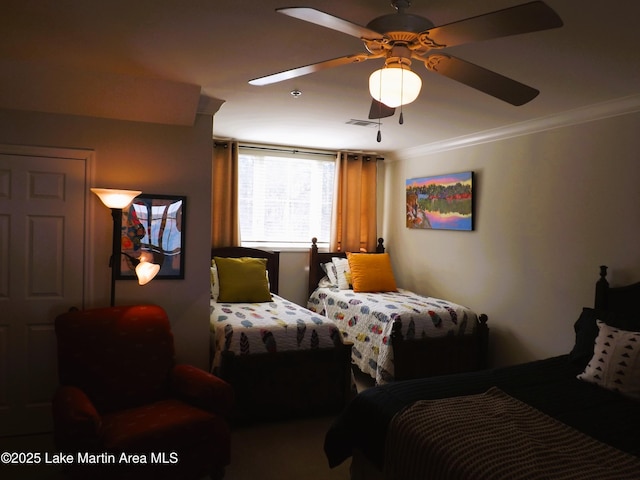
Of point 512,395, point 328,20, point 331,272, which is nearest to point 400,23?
point 328,20

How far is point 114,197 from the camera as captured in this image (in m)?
2.86

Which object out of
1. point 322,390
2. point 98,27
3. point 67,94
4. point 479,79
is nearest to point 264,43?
point 98,27

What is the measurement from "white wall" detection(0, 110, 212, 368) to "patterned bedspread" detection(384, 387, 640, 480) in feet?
5.89

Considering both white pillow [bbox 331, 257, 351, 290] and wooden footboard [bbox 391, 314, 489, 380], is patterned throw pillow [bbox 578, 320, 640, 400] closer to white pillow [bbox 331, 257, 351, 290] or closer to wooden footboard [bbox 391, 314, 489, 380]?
wooden footboard [bbox 391, 314, 489, 380]

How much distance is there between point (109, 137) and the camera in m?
3.17

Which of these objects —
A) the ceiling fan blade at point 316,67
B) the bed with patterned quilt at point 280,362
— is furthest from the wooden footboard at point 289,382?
the ceiling fan blade at point 316,67

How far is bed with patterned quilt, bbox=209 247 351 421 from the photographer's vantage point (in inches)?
128

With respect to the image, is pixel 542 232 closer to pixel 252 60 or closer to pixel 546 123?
pixel 546 123

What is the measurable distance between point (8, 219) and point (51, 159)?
18.3 inches

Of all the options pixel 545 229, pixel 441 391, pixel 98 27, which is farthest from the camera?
pixel 545 229

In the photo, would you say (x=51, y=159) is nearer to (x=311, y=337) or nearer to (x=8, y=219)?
(x=8, y=219)

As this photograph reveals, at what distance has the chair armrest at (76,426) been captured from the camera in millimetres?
2178

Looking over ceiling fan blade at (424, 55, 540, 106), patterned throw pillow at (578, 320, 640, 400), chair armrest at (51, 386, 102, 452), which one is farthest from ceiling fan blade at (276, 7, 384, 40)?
patterned throw pillow at (578, 320, 640, 400)

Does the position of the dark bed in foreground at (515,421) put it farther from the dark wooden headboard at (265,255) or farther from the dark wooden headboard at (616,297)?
the dark wooden headboard at (265,255)
